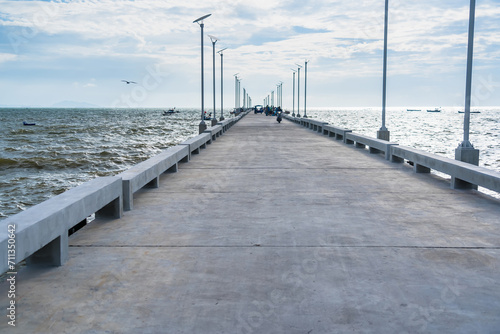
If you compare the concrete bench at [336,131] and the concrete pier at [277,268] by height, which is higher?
the concrete bench at [336,131]

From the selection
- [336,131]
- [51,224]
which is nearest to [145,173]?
[51,224]

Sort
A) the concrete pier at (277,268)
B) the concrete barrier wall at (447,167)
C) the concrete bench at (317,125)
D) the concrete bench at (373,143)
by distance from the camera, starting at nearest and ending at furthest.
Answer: the concrete pier at (277,268)
the concrete barrier wall at (447,167)
the concrete bench at (373,143)
the concrete bench at (317,125)

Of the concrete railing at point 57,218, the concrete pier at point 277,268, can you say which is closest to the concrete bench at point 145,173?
the concrete railing at point 57,218

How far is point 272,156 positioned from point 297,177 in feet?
17.8

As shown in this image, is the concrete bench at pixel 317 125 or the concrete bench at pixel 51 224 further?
the concrete bench at pixel 317 125

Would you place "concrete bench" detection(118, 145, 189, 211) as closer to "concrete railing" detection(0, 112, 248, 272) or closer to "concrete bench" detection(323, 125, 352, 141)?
"concrete railing" detection(0, 112, 248, 272)

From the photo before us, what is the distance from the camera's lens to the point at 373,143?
63.6 feet

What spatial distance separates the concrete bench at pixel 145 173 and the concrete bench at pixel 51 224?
0.97m

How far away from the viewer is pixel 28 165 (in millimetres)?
35031

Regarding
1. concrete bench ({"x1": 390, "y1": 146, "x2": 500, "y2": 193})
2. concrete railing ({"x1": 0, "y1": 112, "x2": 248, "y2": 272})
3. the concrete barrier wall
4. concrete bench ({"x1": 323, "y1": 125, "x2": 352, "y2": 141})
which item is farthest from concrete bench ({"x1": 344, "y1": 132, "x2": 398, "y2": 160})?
concrete railing ({"x1": 0, "y1": 112, "x2": 248, "y2": 272})

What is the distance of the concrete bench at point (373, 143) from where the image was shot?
1747 centimetres

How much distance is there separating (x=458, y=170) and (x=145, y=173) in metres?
6.69

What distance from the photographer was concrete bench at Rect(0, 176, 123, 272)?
16.5ft

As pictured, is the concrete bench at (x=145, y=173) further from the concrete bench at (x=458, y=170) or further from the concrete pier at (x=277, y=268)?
the concrete bench at (x=458, y=170)
